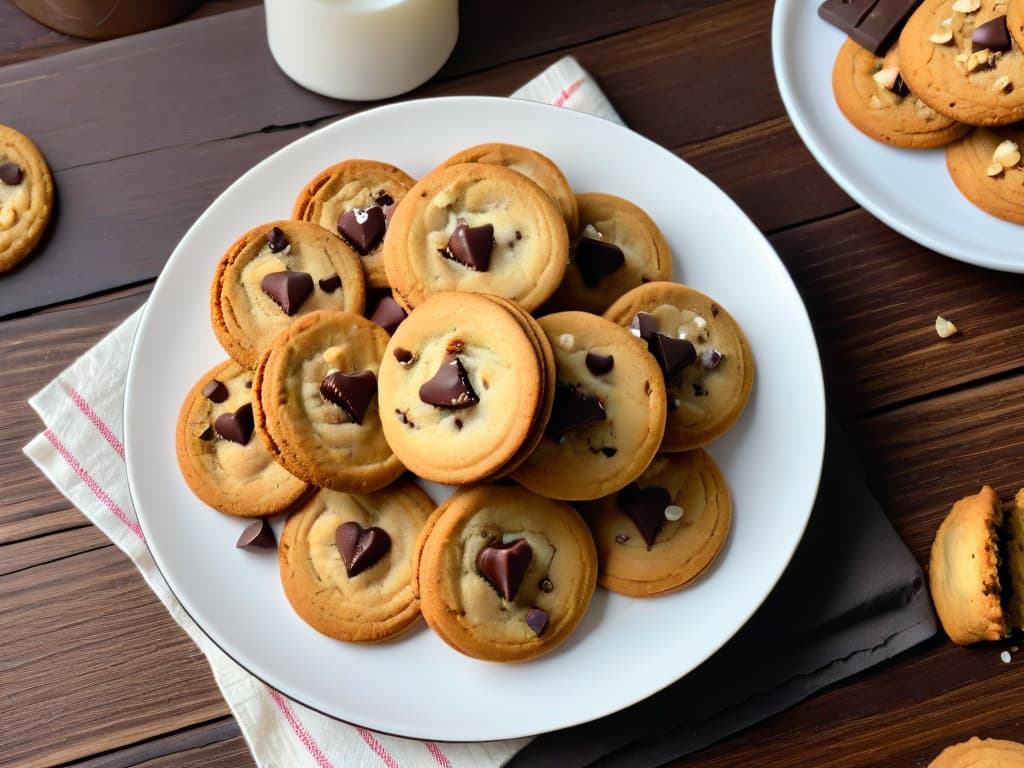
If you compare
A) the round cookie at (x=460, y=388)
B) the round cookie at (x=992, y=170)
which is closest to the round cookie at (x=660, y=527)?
the round cookie at (x=460, y=388)

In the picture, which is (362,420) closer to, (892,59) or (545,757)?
(545,757)

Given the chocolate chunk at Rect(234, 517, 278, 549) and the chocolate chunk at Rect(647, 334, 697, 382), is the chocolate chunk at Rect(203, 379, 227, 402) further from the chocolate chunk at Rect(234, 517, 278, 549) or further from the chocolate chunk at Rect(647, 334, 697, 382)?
the chocolate chunk at Rect(647, 334, 697, 382)

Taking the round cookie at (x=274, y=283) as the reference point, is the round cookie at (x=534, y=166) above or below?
above

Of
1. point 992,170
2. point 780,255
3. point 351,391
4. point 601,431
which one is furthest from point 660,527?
point 992,170

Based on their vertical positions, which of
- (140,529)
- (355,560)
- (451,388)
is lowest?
(140,529)

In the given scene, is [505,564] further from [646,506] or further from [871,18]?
[871,18]

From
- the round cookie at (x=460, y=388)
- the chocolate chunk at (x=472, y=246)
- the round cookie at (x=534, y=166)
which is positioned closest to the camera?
the round cookie at (x=460, y=388)

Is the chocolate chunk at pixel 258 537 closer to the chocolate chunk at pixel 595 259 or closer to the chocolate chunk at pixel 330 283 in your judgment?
the chocolate chunk at pixel 330 283
